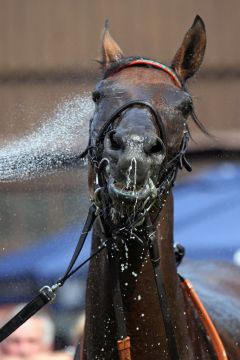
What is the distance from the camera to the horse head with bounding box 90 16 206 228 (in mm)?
2869

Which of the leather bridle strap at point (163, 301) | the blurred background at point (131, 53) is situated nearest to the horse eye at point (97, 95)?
the leather bridle strap at point (163, 301)

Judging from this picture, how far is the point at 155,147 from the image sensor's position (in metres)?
2.96

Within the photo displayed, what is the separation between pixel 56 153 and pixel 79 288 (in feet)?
4.62

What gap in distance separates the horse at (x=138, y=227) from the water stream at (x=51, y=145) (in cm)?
81

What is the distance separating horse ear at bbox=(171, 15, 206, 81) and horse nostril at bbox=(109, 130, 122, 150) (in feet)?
2.44

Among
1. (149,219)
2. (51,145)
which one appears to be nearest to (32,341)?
(51,145)

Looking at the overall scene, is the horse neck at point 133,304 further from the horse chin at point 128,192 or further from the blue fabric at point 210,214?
the blue fabric at point 210,214

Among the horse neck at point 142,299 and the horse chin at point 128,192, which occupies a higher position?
the horse chin at point 128,192

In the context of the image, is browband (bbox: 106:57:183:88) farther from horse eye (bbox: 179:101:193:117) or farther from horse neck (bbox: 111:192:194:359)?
horse neck (bbox: 111:192:194:359)

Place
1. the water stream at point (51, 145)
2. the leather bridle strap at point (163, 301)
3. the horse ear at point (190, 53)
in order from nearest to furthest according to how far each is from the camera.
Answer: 1. the leather bridle strap at point (163, 301)
2. the horse ear at point (190, 53)
3. the water stream at point (51, 145)

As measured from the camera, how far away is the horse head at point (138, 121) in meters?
2.87

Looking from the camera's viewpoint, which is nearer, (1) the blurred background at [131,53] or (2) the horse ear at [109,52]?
(2) the horse ear at [109,52]

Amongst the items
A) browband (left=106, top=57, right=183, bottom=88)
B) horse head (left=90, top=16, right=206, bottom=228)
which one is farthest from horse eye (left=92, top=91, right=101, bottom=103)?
browband (left=106, top=57, right=183, bottom=88)

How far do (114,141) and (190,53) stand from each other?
2.91 ft
